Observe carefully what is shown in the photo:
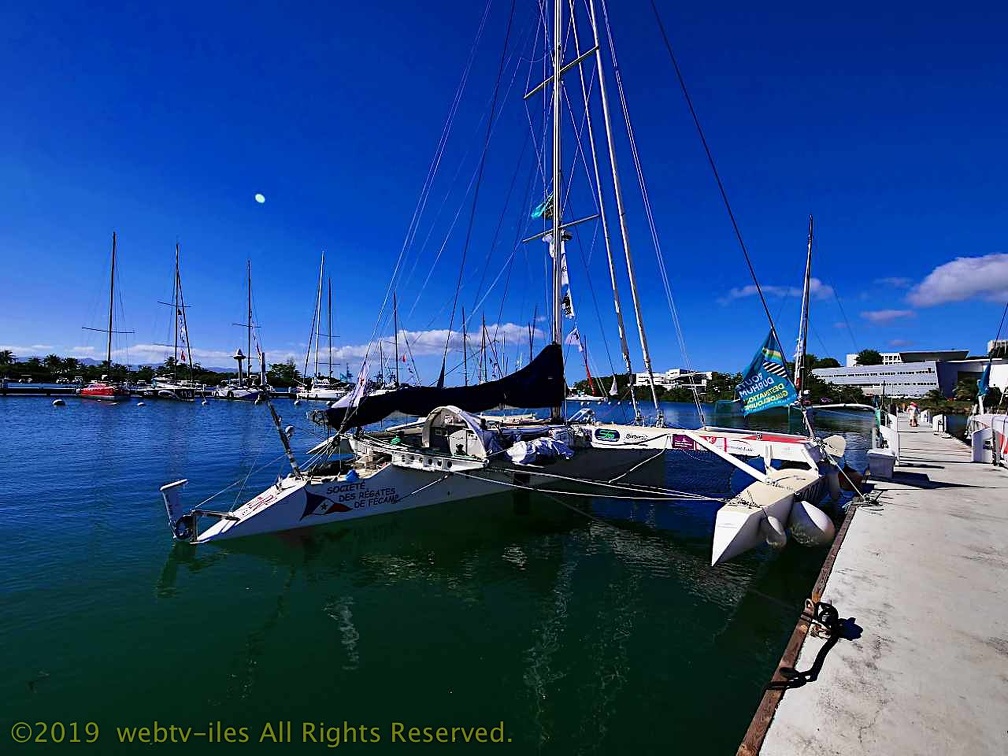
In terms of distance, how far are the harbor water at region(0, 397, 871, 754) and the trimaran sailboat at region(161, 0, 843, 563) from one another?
89 cm

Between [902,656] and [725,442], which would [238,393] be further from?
[902,656]

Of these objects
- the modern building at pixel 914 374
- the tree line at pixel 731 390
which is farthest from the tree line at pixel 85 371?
the modern building at pixel 914 374

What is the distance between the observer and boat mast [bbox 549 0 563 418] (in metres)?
16.7

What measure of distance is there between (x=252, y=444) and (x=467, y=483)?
23.7 metres

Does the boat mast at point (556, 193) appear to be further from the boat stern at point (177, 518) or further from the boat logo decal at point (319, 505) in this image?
the boat stern at point (177, 518)

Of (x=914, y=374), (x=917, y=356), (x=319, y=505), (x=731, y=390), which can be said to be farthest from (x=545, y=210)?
(x=917, y=356)

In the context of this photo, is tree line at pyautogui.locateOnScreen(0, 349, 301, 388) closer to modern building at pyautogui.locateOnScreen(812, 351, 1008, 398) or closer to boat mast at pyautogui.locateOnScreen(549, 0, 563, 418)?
boat mast at pyautogui.locateOnScreen(549, 0, 563, 418)

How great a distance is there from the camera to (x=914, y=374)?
102m

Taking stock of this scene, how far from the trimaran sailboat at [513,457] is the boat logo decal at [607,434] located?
0.04 metres

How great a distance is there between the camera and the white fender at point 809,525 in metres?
11.4

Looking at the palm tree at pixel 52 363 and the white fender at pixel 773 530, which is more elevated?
the palm tree at pixel 52 363

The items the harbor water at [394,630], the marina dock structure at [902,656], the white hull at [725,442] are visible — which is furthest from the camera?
the white hull at [725,442]

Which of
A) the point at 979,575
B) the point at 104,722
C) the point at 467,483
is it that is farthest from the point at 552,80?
the point at 104,722

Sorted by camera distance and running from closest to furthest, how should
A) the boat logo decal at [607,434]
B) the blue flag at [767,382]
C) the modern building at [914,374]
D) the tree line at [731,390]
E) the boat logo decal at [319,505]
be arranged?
the boat logo decal at [319,505] < the blue flag at [767,382] < the boat logo decal at [607,434] < the modern building at [914,374] < the tree line at [731,390]
